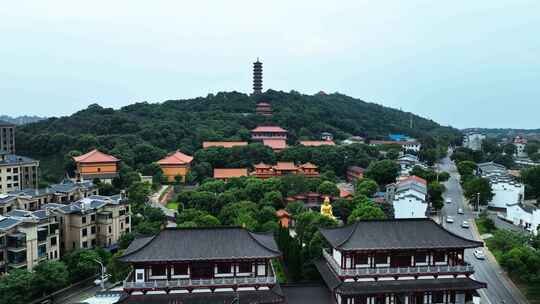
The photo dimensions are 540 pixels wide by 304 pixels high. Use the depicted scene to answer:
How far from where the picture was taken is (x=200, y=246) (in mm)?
23281

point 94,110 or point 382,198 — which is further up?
point 94,110

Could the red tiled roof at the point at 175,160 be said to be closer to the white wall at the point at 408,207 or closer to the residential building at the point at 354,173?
the residential building at the point at 354,173

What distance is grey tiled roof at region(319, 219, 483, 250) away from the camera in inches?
928

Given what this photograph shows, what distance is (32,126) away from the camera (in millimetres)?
89750

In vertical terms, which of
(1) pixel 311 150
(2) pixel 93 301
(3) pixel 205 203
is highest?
(1) pixel 311 150

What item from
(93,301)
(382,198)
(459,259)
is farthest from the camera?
(382,198)

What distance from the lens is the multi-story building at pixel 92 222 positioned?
37812mm

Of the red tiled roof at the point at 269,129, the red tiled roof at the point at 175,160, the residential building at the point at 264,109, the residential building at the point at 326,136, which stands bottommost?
the red tiled roof at the point at 175,160

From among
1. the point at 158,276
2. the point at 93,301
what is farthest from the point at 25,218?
the point at 158,276

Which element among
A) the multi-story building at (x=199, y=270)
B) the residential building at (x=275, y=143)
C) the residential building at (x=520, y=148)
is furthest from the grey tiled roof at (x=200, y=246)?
the residential building at (x=520, y=148)

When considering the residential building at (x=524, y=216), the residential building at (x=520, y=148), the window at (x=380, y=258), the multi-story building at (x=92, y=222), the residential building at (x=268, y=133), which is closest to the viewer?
the window at (x=380, y=258)

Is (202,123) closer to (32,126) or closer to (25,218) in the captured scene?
(32,126)

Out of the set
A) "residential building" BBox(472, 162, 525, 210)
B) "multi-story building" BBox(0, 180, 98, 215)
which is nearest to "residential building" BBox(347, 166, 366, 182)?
"residential building" BBox(472, 162, 525, 210)

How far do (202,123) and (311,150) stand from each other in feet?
103
